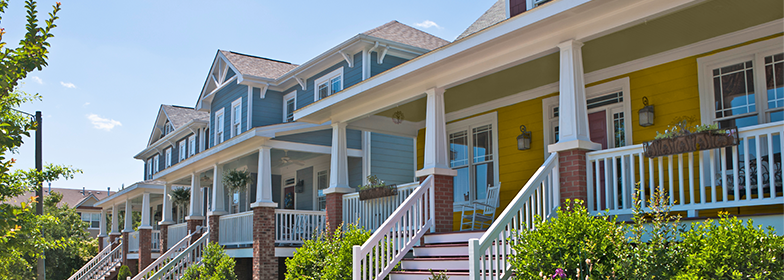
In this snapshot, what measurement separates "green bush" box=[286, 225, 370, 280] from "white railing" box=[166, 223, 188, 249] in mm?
9634

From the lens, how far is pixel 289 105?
17906mm

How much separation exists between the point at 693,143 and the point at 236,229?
10.9 metres

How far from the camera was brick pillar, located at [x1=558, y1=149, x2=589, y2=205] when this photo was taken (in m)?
6.57

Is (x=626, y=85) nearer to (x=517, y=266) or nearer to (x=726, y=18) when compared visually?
(x=726, y=18)

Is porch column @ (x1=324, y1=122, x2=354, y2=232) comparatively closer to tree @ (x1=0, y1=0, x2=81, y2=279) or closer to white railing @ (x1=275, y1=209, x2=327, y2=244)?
white railing @ (x1=275, y1=209, x2=327, y2=244)

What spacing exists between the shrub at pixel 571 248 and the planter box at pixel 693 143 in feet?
4.19

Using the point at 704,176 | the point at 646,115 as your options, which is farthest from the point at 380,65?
the point at 704,176

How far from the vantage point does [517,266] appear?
5.27 m

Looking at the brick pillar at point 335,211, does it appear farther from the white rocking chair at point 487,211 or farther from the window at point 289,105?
the window at point 289,105

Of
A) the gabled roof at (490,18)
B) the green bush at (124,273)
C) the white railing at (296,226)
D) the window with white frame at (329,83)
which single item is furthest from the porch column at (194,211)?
the gabled roof at (490,18)

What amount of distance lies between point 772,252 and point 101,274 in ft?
76.0

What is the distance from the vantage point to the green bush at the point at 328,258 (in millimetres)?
7883

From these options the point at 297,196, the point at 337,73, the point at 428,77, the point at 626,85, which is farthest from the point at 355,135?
the point at 626,85

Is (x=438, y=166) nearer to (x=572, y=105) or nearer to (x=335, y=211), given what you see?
(x=572, y=105)
